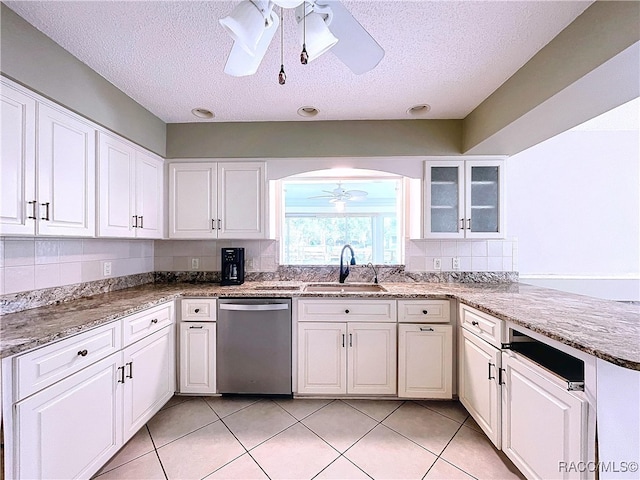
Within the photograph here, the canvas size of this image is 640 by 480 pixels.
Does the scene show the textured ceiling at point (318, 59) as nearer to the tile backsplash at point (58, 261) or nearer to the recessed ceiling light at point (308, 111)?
the recessed ceiling light at point (308, 111)

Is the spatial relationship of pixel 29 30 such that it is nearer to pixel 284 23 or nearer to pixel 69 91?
pixel 69 91

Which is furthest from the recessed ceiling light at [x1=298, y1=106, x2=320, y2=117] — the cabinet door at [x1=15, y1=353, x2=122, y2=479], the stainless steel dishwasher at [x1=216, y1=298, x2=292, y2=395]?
the cabinet door at [x1=15, y1=353, x2=122, y2=479]

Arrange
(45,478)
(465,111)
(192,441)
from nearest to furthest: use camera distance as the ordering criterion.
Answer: (45,478) → (192,441) → (465,111)

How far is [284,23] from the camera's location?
1370 mm

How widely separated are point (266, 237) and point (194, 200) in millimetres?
748

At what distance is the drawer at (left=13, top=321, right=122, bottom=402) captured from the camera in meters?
1.09

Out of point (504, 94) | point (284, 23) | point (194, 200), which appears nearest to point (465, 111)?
point (504, 94)

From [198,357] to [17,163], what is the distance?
1653 millimetres

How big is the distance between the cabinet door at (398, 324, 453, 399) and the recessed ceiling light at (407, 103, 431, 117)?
1.74 m

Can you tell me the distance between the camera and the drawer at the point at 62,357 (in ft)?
3.57

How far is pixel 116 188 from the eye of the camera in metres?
2.02

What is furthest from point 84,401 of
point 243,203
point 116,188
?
point 243,203

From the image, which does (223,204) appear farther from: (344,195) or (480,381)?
(480,381)

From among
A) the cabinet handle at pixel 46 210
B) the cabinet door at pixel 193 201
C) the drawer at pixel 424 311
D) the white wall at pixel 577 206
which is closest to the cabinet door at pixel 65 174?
the cabinet handle at pixel 46 210
